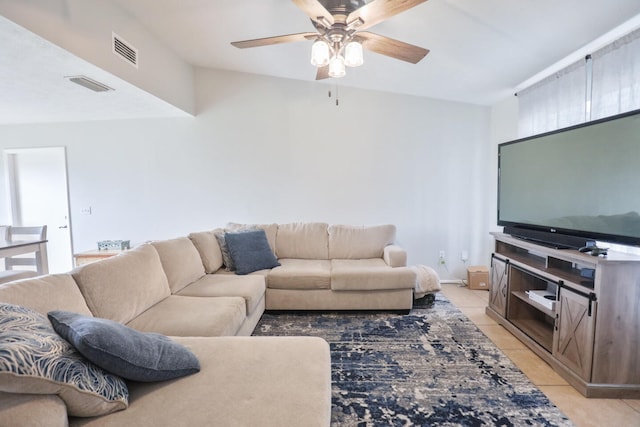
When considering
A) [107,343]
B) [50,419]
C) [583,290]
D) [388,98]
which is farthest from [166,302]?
[388,98]

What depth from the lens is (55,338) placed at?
3.16 ft

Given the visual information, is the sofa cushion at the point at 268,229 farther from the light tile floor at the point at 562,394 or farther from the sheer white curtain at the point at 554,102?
the sheer white curtain at the point at 554,102

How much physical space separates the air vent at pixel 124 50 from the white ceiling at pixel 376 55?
238 millimetres

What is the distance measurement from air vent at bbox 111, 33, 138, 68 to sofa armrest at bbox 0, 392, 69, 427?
8.54 ft

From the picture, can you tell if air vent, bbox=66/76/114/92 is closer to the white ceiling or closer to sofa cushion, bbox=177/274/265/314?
the white ceiling

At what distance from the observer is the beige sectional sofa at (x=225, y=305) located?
3.26ft

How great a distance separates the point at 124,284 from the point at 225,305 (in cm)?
62

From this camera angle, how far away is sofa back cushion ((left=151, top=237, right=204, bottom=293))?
229cm

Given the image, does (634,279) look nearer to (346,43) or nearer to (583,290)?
(583,290)

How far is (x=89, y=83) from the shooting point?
2609 millimetres

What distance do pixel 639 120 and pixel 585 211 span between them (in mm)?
604

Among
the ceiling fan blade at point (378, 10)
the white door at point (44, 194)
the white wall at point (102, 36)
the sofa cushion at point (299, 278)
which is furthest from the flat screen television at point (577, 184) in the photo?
the white door at point (44, 194)

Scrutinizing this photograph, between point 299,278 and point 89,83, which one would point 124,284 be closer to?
point 299,278

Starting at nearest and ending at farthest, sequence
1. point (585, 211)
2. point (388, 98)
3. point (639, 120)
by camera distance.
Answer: point (639, 120)
point (585, 211)
point (388, 98)
